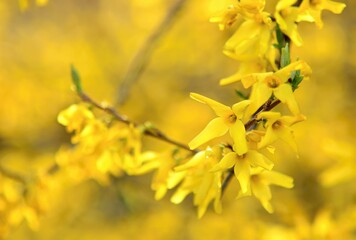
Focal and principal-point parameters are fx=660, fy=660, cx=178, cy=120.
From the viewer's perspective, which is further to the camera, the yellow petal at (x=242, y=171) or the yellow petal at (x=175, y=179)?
the yellow petal at (x=175, y=179)

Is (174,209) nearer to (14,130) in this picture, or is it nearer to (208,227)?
(208,227)

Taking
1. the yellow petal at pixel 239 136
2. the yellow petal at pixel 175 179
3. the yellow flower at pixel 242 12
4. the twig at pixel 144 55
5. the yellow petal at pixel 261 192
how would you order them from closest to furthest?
the yellow petal at pixel 239 136 < the yellow flower at pixel 242 12 < the yellow petal at pixel 261 192 < the yellow petal at pixel 175 179 < the twig at pixel 144 55

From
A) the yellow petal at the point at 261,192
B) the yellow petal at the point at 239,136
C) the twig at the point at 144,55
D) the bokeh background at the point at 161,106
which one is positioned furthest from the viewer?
the bokeh background at the point at 161,106

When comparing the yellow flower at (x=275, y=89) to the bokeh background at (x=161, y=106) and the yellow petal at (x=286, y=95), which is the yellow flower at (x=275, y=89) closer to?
the yellow petal at (x=286, y=95)

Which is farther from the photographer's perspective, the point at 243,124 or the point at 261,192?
the point at 261,192

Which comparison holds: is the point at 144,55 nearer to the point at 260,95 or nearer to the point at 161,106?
the point at 260,95

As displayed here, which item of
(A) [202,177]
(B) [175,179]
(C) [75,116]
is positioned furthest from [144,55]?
(A) [202,177]

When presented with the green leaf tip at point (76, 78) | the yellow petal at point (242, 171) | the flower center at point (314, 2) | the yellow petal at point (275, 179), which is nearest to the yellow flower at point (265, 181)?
the yellow petal at point (275, 179)
